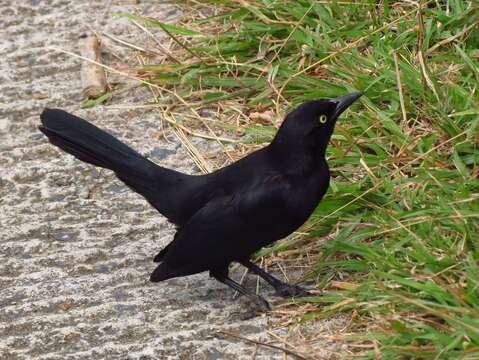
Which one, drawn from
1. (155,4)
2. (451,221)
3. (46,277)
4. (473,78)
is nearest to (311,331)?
(451,221)

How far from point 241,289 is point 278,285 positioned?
162mm

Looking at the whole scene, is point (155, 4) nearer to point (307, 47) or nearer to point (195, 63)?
point (195, 63)

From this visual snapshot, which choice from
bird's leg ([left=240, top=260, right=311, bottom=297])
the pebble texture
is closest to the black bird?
bird's leg ([left=240, top=260, right=311, bottom=297])

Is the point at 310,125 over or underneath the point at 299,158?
over

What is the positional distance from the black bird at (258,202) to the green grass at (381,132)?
297mm

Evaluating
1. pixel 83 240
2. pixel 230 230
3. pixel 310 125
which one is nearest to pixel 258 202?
pixel 230 230

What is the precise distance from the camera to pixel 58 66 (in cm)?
621

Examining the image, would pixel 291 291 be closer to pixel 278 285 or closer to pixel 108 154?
pixel 278 285

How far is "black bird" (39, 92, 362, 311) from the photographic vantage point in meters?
4.16

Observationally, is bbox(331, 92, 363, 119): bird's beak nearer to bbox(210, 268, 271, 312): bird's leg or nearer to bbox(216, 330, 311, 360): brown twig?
bbox(210, 268, 271, 312): bird's leg

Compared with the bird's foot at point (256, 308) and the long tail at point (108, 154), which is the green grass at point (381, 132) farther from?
the long tail at point (108, 154)

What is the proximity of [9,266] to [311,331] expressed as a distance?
59.9 inches

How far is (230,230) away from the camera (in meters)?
4.23

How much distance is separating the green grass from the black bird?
11.7 inches
